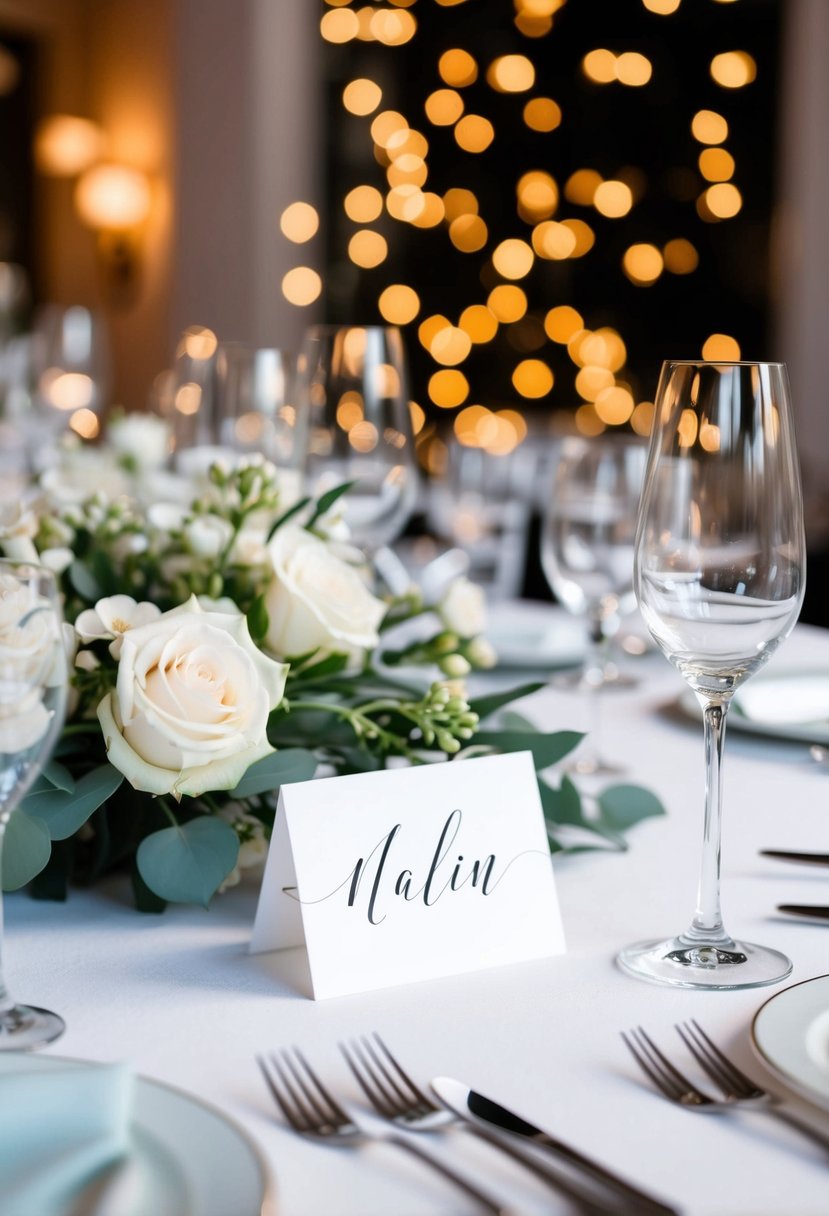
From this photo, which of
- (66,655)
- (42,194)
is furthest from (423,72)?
(66,655)

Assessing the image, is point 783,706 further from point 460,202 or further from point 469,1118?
point 460,202

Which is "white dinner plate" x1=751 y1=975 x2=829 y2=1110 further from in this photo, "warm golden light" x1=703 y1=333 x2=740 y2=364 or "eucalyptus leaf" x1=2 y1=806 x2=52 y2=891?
"warm golden light" x1=703 y1=333 x2=740 y2=364

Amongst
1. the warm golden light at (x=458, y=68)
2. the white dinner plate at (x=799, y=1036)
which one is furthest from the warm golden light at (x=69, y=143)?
the white dinner plate at (x=799, y=1036)

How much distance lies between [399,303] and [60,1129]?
232 inches

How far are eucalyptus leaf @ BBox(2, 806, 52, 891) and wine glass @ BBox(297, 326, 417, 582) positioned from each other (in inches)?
23.6

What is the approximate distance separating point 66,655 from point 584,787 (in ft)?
1.93

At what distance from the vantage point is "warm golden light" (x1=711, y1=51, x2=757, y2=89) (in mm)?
5703

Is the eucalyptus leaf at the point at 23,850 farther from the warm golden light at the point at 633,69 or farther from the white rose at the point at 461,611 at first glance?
the warm golden light at the point at 633,69

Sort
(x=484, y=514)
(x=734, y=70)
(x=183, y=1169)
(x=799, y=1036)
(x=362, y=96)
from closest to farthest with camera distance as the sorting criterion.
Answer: (x=183, y=1169), (x=799, y=1036), (x=484, y=514), (x=734, y=70), (x=362, y=96)

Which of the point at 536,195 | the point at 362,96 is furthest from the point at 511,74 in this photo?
the point at 362,96

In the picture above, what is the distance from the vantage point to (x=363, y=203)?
6.12 m

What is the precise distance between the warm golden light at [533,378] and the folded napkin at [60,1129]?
5717 millimetres

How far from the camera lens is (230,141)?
5.88m

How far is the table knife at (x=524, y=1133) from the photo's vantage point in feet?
1.64
